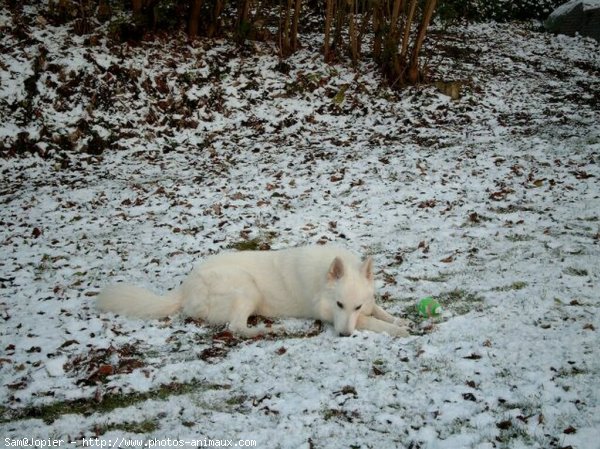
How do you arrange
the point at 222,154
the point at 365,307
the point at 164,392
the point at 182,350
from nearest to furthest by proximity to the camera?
the point at 164,392 → the point at 182,350 → the point at 365,307 → the point at 222,154

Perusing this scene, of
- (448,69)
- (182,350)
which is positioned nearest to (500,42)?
(448,69)

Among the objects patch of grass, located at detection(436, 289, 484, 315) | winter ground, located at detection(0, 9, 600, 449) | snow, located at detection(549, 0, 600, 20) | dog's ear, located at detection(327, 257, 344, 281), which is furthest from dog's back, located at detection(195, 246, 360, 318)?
snow, located at detection(549, 0, 600, 20)

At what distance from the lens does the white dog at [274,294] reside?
15.5ft

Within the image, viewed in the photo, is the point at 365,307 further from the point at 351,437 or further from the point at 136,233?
the point at 136,233

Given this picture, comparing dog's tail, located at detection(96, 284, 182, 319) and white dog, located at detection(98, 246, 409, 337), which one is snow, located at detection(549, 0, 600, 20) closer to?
white dog, located at detection(98, 246, 409, 337)

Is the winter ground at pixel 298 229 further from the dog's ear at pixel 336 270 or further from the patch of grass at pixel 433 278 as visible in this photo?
the dog's ear at pixel 336 270

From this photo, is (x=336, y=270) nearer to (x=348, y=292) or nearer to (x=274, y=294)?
(x=348, y=292)

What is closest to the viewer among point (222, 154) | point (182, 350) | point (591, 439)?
point (591, 439)

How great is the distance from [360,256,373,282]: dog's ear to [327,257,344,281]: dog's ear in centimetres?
23

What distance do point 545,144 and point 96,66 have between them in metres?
12.2

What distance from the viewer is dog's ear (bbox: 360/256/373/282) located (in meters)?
4.76

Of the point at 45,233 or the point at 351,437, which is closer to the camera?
the point at 351,437

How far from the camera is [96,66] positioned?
13.5 metres

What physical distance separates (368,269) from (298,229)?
312cm
